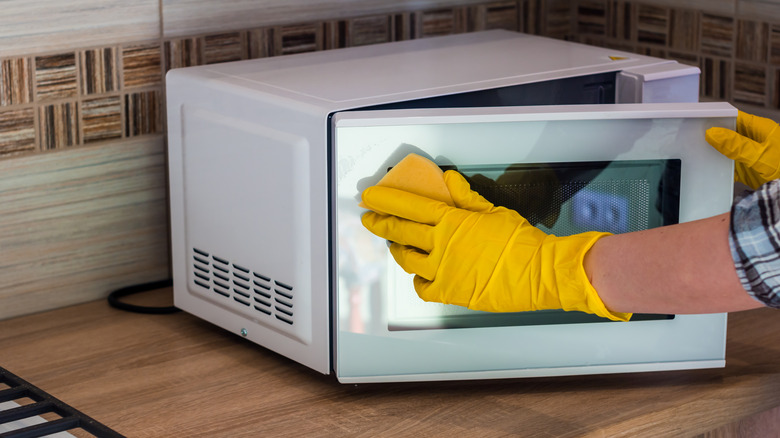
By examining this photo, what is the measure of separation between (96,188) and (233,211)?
0.95 feet

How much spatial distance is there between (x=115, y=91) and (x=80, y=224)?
0.63 ft

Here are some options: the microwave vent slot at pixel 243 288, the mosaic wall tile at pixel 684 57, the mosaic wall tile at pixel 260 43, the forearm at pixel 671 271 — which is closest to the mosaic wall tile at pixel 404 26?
the mosaic wall tile at pixel 260 43

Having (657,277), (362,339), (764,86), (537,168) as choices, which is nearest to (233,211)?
(362,339)

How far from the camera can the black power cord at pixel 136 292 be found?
1.30 m

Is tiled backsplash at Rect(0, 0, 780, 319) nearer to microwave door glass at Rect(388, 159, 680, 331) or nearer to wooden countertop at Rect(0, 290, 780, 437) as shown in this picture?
wooden countertop at Rect(0, 290, 780, 437)

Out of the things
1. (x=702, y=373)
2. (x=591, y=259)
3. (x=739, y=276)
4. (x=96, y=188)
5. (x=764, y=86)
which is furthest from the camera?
(x=764, y=86)

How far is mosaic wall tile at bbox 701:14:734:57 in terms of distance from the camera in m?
1.52

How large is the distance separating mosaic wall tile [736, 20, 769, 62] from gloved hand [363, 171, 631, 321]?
2.36ft

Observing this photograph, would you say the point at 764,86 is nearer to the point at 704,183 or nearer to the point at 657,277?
the point at 704,183

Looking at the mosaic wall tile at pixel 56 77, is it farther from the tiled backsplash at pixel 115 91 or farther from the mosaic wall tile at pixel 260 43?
the mosaic wall tile at pixel 260 43

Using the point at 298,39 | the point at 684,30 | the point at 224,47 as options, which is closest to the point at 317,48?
the point at 298,39

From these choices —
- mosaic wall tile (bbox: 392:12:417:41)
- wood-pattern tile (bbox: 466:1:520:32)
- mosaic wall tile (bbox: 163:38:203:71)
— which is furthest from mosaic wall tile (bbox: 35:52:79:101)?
wood-pattern tile (bbox: 466:1:520:32)

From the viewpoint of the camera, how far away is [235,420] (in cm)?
101

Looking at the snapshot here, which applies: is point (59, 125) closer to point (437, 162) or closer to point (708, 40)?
point (437, 162)
